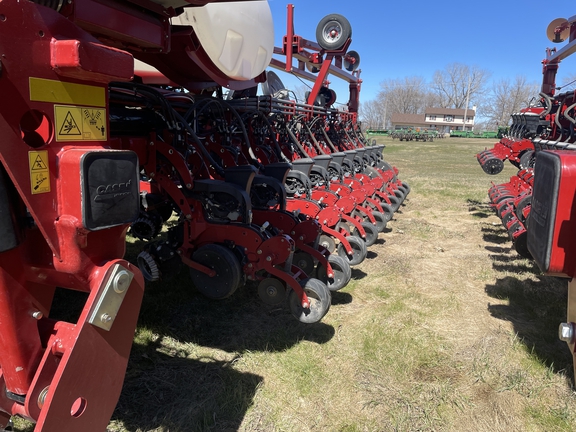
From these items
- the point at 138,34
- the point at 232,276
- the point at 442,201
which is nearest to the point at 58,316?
the point at 232,276

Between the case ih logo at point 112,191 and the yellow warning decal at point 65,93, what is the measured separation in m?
0.26

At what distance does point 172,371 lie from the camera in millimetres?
2760

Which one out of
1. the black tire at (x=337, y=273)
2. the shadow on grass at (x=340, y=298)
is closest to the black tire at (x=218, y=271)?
the black tire at (x=337, y=273)

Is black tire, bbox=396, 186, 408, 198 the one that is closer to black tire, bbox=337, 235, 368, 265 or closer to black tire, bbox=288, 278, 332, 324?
black tire, bbox=337, 235, 368, 265

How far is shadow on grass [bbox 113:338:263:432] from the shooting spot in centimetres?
232

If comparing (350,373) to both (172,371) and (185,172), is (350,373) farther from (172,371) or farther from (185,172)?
(185,172)

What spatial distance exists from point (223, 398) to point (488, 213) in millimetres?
6934

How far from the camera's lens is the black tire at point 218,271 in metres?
2.98

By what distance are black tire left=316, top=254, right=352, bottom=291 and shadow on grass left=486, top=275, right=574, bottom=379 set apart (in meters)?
1.36

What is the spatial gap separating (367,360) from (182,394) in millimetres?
1273

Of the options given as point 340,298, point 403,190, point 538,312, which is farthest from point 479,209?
point 340,298

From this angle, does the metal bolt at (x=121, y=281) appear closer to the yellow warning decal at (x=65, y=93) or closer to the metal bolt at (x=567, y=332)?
the yellow warning decal at (x=65, y=93)

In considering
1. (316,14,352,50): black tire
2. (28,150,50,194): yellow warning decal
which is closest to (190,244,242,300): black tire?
(28,150,50,194): yellow warning decal

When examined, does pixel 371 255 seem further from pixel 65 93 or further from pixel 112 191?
pixel 65 93
